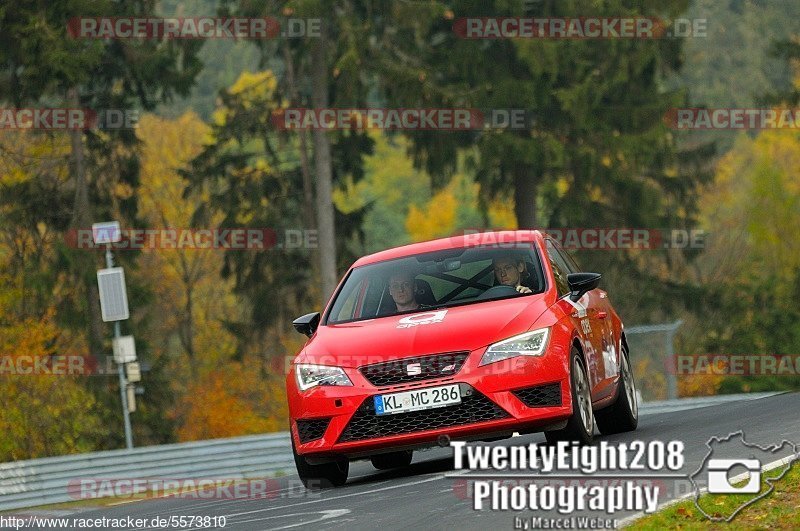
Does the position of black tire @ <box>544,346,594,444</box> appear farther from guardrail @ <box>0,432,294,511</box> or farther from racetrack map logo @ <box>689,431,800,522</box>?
guardrail @ <box>0,432,294,511</box>

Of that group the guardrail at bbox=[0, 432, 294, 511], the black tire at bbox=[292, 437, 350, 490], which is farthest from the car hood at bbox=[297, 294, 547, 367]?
the guardrail at bbox=[0, 432, 294, 511]

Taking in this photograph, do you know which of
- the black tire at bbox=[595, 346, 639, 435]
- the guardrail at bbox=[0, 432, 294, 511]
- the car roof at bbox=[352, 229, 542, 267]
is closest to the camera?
the car roof at bbox=[352, 229, 542, 267]

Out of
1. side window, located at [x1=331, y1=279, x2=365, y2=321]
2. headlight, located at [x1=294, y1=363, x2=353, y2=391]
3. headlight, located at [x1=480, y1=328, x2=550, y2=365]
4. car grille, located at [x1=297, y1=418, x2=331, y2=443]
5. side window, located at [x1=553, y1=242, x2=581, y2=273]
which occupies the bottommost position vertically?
car grille, located at [x1=297, y1=418, x2=331, y2=443]

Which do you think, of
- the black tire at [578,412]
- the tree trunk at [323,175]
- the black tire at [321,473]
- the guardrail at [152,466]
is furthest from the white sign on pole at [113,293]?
the black tire at [578,412]

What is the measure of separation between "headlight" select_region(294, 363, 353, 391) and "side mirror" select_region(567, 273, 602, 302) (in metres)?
2.11

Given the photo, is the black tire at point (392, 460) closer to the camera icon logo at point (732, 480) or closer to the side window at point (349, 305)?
the side window at point (349, 305)

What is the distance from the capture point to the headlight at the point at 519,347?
37.4ft

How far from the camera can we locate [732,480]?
9445 mm

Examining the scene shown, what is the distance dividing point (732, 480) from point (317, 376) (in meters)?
3.58

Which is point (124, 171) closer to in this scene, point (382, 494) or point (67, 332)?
point (67, 332)

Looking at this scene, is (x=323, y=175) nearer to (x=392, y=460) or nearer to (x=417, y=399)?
(x=392, y=460)

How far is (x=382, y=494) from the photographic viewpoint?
36.8ft

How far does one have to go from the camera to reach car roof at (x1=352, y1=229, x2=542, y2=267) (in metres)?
13.3

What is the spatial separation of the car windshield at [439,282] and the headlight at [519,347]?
35.9 inches
